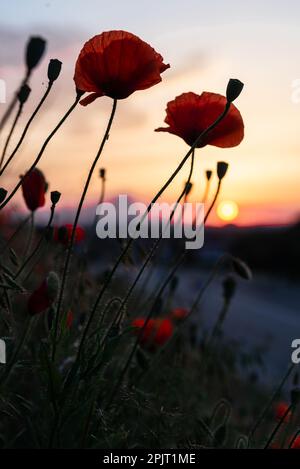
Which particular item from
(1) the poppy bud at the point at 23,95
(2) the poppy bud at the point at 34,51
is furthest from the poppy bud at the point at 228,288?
(2) the poppy bud at the point at 34,51

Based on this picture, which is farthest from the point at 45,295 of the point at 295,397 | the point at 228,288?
the point at 228,288

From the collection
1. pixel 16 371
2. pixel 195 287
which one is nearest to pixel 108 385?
pixel 16 371

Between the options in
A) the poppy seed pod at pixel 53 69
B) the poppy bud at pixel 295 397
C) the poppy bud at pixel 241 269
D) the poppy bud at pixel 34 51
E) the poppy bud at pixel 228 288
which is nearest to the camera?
the poppy bud at pixel 34 51

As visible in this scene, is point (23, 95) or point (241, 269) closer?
point (23, 95)

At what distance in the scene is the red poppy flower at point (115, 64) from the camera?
5.02 feet

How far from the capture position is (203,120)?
1.74m

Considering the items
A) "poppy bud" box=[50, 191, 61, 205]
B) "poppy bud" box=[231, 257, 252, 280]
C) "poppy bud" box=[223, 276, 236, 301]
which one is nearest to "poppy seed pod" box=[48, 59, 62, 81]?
"poppy bud" box=[50, 191, 61, 205]

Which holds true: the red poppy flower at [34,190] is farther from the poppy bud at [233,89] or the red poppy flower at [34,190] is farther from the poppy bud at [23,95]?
the poppy bud at [233,89]

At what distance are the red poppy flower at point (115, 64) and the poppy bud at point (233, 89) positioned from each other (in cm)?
18

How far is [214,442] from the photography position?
6.27 ft

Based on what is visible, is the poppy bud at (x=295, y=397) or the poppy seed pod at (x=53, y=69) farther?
the poppy bud at (x=295, y=397)

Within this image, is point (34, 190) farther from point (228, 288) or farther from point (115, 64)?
point (228, 288)

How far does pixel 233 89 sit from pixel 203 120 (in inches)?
12.5

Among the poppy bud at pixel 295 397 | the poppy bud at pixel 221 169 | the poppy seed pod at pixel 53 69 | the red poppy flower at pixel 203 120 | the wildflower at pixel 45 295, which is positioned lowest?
the poppy bud at pixel 295 397
